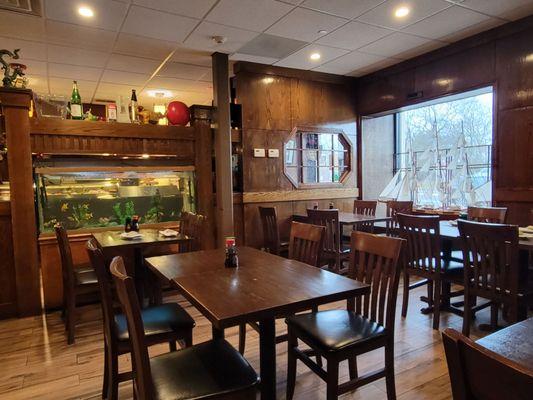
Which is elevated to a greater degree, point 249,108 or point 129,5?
point 129,5

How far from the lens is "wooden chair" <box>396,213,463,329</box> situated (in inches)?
112

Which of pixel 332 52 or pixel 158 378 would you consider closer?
pixel 158 378

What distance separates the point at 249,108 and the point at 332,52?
1259mm

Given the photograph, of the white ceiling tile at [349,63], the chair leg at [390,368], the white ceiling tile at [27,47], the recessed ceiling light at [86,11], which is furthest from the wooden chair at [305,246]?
the white ceiling tile at [27,47]

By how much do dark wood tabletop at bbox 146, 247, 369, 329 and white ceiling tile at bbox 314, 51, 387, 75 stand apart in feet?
11.2

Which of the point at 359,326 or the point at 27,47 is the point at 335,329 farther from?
the point at 27,47

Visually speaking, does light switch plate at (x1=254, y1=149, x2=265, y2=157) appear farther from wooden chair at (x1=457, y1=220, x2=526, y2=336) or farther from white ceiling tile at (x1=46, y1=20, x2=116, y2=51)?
wooden chair at (x1=457, y1=220, x2=526, y2=336)

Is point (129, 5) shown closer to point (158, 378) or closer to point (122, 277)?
point (122, 277)

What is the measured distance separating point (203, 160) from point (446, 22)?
300 centimetres

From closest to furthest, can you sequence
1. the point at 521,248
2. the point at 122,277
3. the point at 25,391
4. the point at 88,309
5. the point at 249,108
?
the point at 122,277 < the point at 25,391 < the point at 521,248 < the point at 88,309 < the point at 249,108

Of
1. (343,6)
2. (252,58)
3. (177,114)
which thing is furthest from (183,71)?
(343,6)

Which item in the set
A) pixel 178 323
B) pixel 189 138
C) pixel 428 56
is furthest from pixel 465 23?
pixel 178 323

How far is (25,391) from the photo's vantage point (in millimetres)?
2166

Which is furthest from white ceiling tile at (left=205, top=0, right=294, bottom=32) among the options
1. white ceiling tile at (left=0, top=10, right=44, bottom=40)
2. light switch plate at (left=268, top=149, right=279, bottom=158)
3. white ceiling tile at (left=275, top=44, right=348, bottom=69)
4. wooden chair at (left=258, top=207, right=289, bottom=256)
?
wooden chair at (left=258, top=207, right=289, bottom=256)
